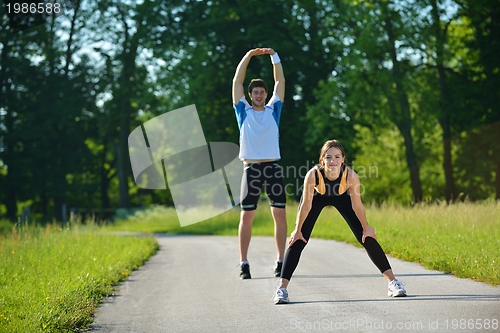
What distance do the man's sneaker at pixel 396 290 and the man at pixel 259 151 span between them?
7.05 ft

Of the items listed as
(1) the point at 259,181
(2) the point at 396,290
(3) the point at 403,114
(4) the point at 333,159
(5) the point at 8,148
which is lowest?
(2) the point at 396,290

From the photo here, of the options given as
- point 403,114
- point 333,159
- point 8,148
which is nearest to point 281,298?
point 333,159

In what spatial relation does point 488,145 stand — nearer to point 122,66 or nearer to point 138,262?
point 122,66

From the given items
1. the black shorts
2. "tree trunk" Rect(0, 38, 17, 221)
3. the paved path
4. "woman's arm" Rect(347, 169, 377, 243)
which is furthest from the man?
"tree trunk" Rect(0, 38, 17, 221)

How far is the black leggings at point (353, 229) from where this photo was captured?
6539 millimetres

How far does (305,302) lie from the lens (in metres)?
6.42

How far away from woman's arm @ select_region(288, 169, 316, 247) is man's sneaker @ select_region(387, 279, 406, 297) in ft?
2.80

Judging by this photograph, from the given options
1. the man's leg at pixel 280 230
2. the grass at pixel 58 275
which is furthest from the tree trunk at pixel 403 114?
the man's leg at pixel 280 230

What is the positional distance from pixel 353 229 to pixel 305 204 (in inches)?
20.3

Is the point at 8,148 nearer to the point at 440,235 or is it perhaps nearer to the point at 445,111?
the point at 445,111

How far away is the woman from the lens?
21.4 ft

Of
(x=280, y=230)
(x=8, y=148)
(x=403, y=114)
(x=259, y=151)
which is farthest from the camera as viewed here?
(x=8, y=148)

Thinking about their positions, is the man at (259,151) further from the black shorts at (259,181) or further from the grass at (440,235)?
the grass at (440,235)

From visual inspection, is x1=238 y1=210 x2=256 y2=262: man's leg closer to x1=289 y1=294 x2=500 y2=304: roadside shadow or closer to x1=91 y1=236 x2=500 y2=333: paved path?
x1=91 y1=236 x2=500 y2=333: paved path
